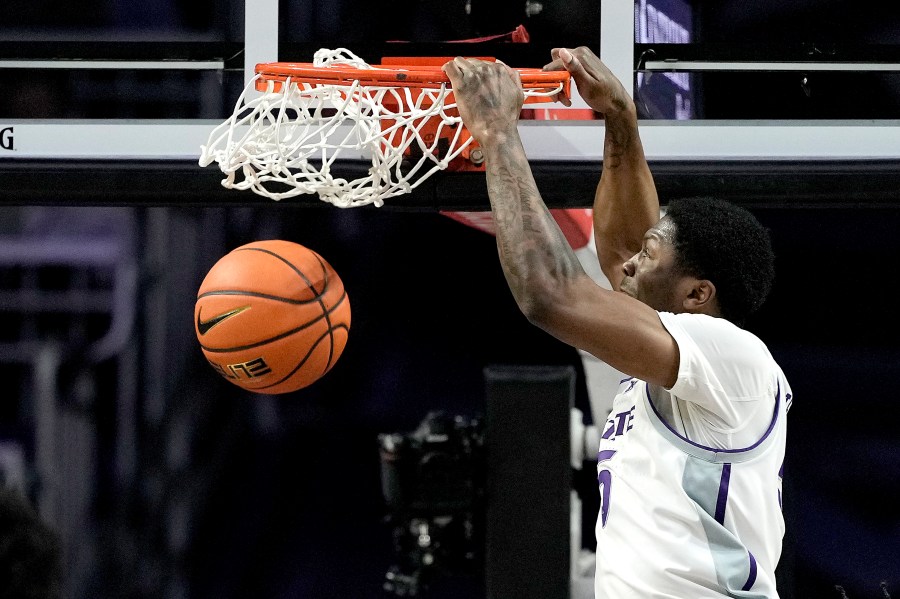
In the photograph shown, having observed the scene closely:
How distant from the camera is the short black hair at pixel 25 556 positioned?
88 centimetres

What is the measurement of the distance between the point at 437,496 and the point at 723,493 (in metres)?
1.81

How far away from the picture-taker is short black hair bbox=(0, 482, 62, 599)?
88 centimetres

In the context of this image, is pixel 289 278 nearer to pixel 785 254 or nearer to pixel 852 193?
pixel 852 193

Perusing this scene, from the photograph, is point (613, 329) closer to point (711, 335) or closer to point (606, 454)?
point (711, 335)

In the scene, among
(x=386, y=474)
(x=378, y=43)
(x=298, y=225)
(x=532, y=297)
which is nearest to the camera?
(x=532, y=297)

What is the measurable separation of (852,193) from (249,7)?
1.86 m

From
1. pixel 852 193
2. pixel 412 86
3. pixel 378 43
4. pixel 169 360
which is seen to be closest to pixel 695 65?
pixel 852 193

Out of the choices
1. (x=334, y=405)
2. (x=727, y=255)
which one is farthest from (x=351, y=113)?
(x=334, y=405)

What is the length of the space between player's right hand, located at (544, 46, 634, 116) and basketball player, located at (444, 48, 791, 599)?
1.25 ft

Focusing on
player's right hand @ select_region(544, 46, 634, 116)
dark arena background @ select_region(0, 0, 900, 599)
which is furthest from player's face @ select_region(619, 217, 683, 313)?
dark arena background @ select_region(0, 0, 900, 599)

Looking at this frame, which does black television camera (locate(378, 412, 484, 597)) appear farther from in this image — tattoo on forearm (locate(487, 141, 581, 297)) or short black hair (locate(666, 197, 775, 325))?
tattoo on forearm (locate(487, 141, 581, 297))

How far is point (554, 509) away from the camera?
3.53 meters

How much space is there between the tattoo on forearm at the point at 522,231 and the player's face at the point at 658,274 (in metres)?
0.35

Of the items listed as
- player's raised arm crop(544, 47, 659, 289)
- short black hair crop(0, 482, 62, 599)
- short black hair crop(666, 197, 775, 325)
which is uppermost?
player's raised arm crop(544, 47, 659, 289)
